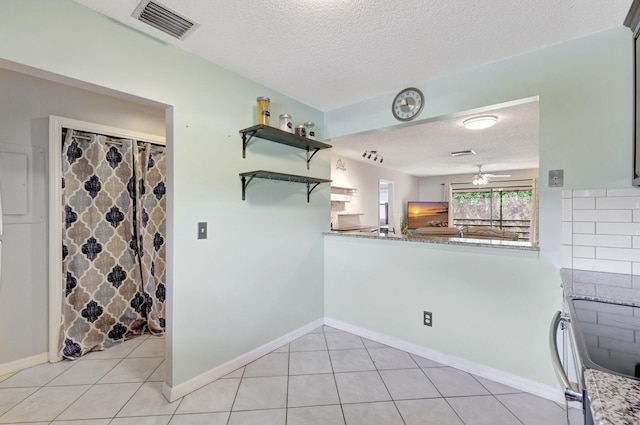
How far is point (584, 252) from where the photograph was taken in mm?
1652

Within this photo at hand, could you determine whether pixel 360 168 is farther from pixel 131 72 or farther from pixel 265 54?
pixel 131 72

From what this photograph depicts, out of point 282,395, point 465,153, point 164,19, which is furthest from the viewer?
point 465,153

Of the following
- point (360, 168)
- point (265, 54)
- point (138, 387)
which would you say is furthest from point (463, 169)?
point (138, 387)

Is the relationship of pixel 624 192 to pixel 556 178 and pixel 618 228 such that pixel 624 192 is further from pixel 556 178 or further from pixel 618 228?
pixel 556 178

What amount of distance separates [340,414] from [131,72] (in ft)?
7.57

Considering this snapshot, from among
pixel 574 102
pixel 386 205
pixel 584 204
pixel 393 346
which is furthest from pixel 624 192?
pixel 386 205

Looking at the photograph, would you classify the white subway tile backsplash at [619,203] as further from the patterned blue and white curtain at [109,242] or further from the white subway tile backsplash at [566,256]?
the patterned blue and white curtain at [109,242]

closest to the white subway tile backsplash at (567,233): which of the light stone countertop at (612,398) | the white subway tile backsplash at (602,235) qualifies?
the white subway tile backsplash at (602,235)

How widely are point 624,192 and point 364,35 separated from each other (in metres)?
1.71

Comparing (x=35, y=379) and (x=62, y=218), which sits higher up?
(x=62, y=218)

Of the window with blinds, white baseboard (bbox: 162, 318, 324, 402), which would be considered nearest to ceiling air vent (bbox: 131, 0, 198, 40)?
white baseboard (bbox: 162, 318, 324, 402)

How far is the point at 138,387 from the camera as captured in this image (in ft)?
6.08

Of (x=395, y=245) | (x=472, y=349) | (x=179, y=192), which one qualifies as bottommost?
(x=472, y=349)

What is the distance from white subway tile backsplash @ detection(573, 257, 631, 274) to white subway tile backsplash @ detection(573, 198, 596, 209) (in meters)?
0.31
